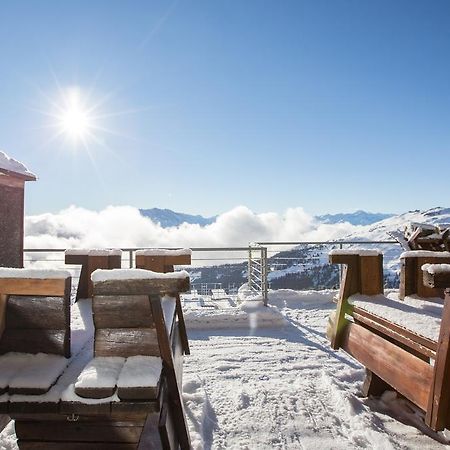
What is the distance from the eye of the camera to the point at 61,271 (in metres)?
1.87

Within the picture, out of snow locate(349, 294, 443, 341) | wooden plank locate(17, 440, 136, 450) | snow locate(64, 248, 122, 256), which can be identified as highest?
snow locate(64, 248, 122, 256)

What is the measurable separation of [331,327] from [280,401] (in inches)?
32.5

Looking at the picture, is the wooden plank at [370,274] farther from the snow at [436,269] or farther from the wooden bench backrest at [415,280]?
the snow at [436,269]

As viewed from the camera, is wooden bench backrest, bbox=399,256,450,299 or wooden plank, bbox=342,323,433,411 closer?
wooden plank, bbox=342,323,433,411

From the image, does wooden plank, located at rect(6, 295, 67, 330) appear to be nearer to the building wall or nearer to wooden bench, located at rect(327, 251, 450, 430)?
wooden bench, located at rect(327, 251, 450, 430)

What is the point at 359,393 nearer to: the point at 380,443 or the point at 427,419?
the point at 380,443

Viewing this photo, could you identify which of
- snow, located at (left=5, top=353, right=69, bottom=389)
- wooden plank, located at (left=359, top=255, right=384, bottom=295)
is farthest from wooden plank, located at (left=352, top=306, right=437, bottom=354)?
snow, located at (left=5, top=353, right=69, bottom=389)

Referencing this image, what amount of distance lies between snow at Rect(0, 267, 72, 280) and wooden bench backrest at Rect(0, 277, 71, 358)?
0.05 metres

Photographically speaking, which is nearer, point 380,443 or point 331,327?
point 380,443

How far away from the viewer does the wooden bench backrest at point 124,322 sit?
1799mm

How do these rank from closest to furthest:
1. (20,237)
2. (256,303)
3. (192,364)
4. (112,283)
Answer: (112,283)
(192,364)
(20,237)
(256,303)

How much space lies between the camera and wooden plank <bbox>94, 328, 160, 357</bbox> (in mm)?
1814

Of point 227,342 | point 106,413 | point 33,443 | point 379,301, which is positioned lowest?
point 227,342

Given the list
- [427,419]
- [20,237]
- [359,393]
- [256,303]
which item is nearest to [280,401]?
[359,393]
